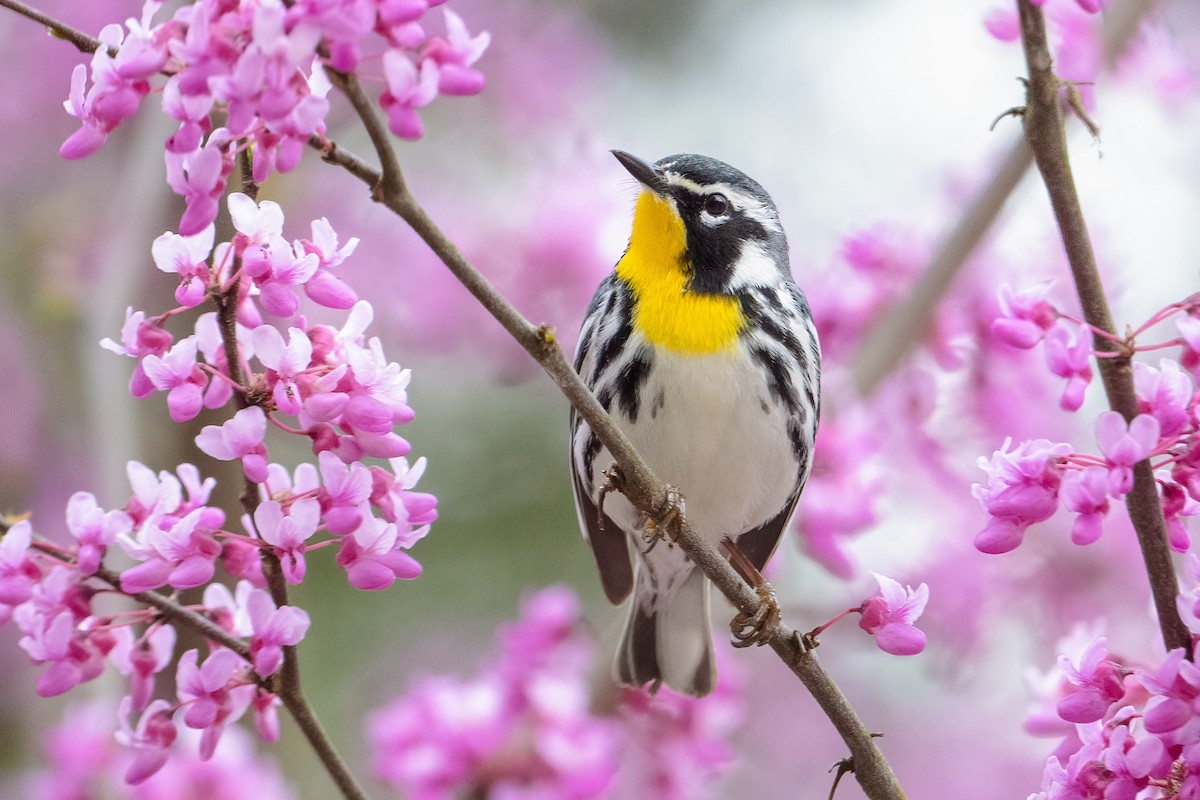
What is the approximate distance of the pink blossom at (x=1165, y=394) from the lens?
68.1 inches

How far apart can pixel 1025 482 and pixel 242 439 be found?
43.8 inches

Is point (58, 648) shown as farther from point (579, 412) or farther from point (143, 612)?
point (579, 412)

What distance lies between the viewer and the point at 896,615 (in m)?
2.13

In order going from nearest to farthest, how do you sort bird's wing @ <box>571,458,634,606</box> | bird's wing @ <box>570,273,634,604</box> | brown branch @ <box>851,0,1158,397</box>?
bird's wing @ <box>570,273,634,604</box> → bird's wing @ <box>571,458,634,606</box> → brown branch @ <box>851,0,1158,397</box>

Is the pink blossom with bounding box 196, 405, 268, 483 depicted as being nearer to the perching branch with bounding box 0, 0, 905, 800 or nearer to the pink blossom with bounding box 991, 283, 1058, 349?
the perching branch with bounding box 0, 0, 905, 800

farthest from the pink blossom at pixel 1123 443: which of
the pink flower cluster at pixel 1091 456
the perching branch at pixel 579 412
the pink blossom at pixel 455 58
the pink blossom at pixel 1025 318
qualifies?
the pink blossom at pixel 455 58

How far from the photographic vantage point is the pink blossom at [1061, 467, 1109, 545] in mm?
1742

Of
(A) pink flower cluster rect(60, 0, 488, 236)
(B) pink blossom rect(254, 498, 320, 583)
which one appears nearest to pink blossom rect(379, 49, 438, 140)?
(A) pink flower cluster rect(60, 0, 488, 236)

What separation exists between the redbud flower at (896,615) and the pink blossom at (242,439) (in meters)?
0.99

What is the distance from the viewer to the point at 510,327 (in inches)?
69.4

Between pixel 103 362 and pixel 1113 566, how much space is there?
12.8ft

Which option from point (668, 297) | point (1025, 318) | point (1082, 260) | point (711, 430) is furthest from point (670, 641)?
point (1082, 260)

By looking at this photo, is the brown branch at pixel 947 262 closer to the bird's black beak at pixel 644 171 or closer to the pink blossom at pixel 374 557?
the bird's black beak at pixel 644 171

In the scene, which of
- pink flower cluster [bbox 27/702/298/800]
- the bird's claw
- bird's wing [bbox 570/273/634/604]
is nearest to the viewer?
the bird's claw
